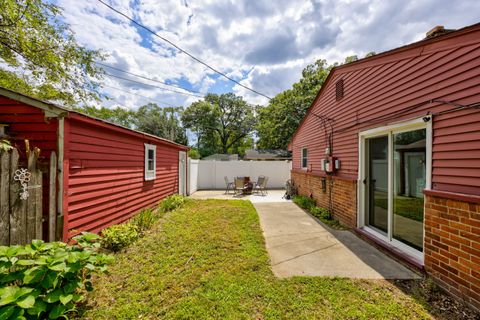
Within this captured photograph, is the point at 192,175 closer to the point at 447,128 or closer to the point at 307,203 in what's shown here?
the point at 307,203

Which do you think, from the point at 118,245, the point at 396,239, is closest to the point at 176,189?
the point at 118,245

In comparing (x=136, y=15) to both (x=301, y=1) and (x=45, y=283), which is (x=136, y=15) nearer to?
(x=301, y=1)

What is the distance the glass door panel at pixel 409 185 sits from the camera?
3039 millimetres

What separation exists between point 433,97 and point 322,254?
A: 2.91 meters

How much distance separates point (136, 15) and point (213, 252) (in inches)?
243

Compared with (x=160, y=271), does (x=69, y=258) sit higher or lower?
higher

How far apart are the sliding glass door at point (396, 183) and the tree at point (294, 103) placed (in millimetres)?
17459

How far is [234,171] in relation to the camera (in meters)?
12.6

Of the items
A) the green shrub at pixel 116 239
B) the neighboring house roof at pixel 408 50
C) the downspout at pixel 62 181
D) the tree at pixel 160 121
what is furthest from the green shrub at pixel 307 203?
the tree at pixel 160 121

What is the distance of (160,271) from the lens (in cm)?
288

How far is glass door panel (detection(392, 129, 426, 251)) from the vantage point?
3.04m

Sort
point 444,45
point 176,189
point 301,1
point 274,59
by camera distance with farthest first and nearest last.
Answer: point 274,59 < point 176,189 < point 301,1 < point 444,45

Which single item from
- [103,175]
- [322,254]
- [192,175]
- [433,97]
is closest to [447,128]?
[433,97]

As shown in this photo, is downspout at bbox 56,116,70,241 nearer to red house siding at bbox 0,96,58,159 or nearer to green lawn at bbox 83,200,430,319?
red house siding at bbox 0,96,58,159
